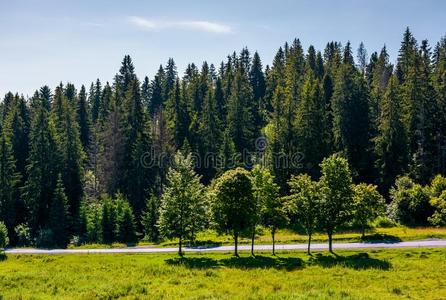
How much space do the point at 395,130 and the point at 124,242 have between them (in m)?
43.4

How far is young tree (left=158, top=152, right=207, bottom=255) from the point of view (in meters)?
45.0

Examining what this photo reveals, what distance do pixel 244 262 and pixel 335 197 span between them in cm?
1108

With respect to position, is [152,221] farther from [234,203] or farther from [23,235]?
[23,235]

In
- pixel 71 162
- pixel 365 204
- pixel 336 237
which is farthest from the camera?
pixel 71 162

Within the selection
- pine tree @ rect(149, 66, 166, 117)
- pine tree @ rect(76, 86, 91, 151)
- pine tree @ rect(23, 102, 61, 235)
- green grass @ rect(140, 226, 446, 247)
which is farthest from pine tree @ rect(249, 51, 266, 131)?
green grass @ rect(140, 226, 446, 247)

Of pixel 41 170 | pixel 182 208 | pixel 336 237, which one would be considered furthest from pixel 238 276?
pixel 41 170

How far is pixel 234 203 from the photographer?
42438 millimetres

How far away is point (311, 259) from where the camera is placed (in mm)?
38062

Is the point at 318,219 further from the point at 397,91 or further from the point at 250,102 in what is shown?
the point at 250,102

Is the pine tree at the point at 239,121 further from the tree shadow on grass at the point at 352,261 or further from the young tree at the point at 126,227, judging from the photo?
the tree shadow on grass at the point at 352,261

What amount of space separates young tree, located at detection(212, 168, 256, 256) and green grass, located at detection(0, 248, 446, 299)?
322 centimetres

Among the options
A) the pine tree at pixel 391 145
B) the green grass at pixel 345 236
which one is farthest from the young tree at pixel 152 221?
the pine tree at pixel 391 145

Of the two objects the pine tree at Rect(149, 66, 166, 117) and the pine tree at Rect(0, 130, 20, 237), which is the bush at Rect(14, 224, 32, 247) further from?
the pine tree at Rect(149, 66, 166, 117)

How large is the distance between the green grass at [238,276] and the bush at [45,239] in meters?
20.5
